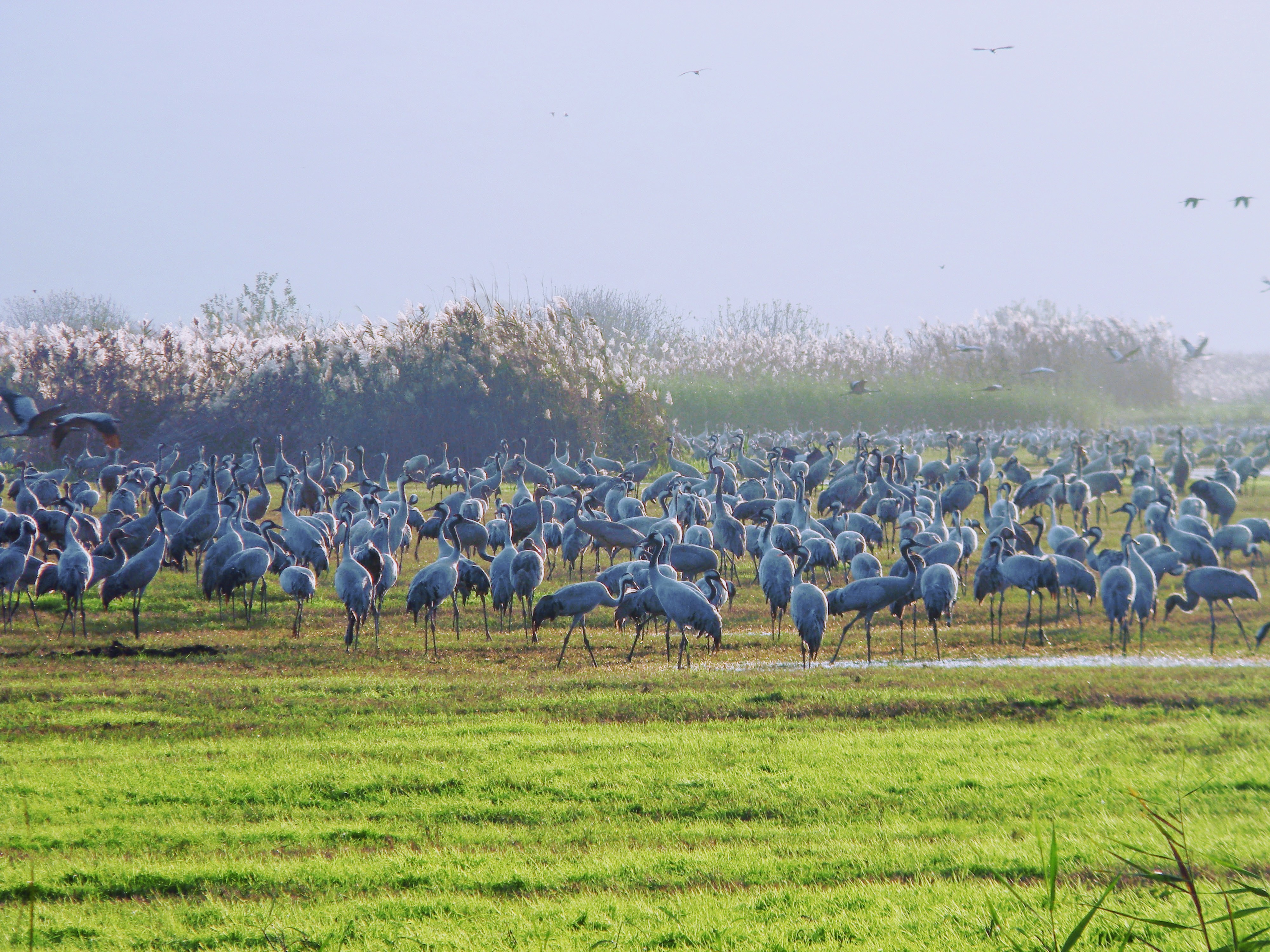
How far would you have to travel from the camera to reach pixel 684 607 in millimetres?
12375

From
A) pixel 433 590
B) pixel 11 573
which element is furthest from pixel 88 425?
pixel 11 573

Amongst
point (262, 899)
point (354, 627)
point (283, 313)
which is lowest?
point (262, 899)

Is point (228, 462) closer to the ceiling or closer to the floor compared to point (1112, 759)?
closer to the ceiling

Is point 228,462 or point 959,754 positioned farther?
point 228,462

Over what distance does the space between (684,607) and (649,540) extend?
109 centimetres

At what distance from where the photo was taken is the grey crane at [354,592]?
13.2 meters

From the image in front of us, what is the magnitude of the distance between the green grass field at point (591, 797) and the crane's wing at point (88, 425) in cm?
236

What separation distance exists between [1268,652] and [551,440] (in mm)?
24166

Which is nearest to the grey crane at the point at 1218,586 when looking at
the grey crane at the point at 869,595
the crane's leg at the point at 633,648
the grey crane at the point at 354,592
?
the grey crane at the point at 869,595

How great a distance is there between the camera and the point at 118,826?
7.05 meters

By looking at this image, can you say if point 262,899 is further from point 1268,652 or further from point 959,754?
point 1268,652

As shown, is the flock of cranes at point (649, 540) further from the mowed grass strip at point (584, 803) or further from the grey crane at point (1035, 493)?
the mowed grass strip at point (584, 803)

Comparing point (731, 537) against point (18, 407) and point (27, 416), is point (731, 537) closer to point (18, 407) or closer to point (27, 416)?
point (18, 407)

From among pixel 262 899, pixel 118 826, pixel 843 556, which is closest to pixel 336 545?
pixel 843 556
